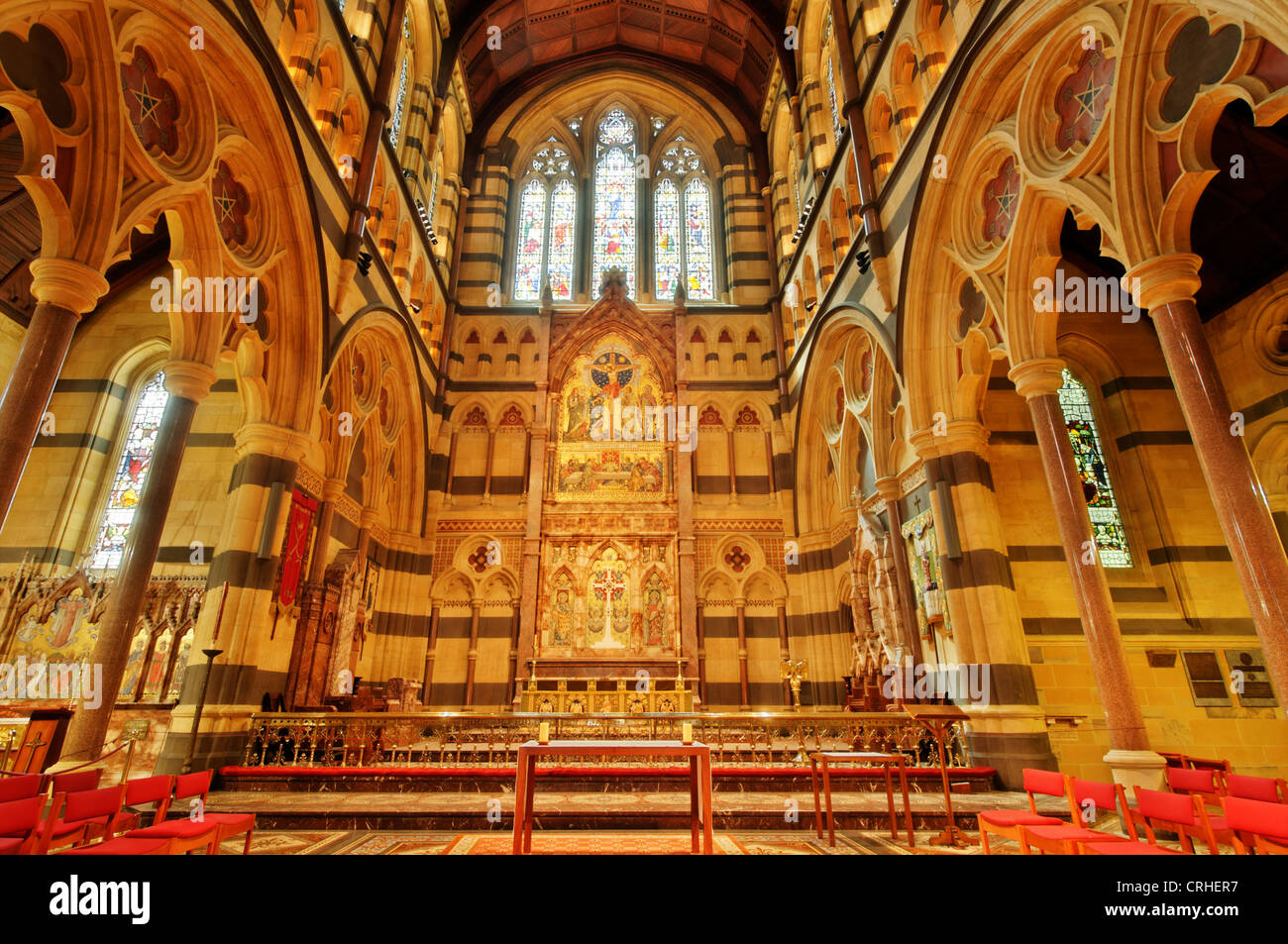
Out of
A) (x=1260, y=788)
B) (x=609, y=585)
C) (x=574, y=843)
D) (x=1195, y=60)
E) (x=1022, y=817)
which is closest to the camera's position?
(x=1022, y=817)

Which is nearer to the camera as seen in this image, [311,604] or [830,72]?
[311,604]

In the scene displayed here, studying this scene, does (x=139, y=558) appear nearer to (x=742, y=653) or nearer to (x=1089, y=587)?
(x=1089, y=587)

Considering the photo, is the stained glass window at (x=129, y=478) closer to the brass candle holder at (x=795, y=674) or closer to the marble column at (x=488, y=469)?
the marble column at (x=488, y=469)

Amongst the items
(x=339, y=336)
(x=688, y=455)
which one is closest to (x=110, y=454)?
(x=339, y=336)

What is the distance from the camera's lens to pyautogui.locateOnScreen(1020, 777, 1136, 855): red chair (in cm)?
347

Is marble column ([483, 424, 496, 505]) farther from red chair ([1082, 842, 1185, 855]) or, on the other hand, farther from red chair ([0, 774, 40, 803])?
red chair ([1082, 842, 1185, 855])

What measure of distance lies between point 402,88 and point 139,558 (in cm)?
1274

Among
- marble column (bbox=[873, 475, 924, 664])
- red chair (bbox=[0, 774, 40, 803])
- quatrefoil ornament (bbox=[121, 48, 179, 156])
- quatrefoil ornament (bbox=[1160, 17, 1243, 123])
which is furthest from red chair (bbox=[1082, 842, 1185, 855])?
quatrefoil ornament (bbox=[121, 48, 179, 156])

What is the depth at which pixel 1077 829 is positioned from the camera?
3.74m

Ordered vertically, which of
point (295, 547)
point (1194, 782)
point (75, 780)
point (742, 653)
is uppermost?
point (295, 547)

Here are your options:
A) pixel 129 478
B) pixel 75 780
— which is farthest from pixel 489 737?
pixel 129 478

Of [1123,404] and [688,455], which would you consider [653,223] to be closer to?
[688,455]

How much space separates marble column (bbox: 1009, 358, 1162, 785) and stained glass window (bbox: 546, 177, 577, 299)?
14506mm
